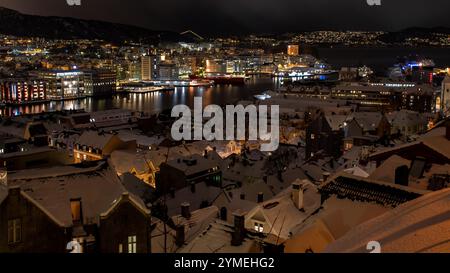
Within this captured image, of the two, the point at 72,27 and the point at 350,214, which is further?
the point at 72,27

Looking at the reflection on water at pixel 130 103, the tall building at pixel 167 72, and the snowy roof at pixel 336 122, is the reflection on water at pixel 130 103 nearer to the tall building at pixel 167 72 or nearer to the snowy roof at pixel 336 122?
the tall building at pixel 167 72

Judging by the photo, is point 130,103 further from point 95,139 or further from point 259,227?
point 259,227

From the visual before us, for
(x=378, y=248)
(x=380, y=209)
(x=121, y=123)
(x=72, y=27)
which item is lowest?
(x=121, y=123)

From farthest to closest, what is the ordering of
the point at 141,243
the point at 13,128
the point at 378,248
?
the point at 13,128 < the point at 141,243 < the point at 378,248

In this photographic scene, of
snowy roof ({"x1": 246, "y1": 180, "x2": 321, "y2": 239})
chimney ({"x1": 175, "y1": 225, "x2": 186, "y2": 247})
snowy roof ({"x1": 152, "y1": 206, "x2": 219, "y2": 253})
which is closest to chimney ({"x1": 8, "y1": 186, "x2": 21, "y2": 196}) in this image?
snowy roof ({"x1": 152, "y1": 206, "x2": 219, "y2": 253})

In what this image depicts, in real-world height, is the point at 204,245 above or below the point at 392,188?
below
